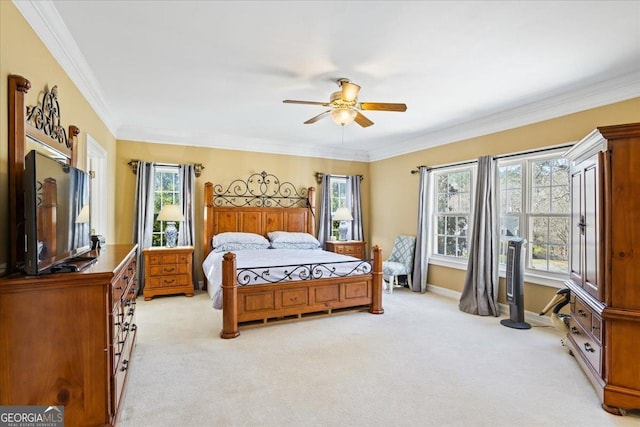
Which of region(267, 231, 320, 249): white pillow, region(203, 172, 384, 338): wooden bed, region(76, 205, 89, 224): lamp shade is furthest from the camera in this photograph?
region(267, 231, 320, 249): white pillow

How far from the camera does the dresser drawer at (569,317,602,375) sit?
8.27 ft

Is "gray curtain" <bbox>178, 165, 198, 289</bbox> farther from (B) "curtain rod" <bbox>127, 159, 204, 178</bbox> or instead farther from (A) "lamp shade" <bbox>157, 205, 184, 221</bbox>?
(A) "lamp shade" <bbox>157, 205, 184, 221</bbox>

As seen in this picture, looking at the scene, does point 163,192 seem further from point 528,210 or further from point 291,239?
point 528,210

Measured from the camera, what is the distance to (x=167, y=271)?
16.9 ft

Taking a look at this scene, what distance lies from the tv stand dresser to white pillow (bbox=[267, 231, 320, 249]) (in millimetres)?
3721

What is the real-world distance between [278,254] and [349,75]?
2.83 meters

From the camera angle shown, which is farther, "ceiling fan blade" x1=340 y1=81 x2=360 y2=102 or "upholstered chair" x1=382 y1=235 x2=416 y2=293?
"upholstered chair" x1=382 y1=235 x2=416 y2=293

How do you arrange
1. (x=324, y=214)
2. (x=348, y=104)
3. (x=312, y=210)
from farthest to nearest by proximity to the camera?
(x=324, y=214) < (x=312, y=210) < (x=348, y=104)

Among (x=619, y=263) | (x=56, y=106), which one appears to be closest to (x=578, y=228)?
(x=619, y=263)

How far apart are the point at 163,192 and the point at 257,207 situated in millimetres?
1617

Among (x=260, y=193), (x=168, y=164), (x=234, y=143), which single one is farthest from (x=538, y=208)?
(x=168, y=164)

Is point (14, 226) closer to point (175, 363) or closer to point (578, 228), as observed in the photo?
point (175, 363)

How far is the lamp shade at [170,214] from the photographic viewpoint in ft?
16.9

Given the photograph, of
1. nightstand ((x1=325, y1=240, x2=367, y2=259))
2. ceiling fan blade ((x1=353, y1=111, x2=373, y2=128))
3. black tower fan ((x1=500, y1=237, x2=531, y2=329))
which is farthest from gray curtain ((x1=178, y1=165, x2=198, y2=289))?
black tower fan ((x1=500, y1=237, x2=531, y2=329))
